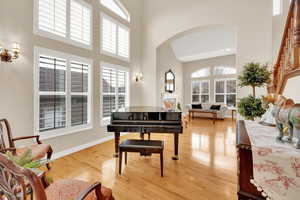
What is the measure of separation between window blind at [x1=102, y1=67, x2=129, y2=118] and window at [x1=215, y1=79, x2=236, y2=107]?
6101mm

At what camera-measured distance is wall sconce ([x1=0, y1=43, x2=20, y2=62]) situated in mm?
2177

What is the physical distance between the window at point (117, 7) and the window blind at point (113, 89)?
1842mm

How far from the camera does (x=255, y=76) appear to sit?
111 inches

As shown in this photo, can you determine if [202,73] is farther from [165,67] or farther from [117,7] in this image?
Result: [117,7]

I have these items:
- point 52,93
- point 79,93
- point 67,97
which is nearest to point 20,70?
point 52,93

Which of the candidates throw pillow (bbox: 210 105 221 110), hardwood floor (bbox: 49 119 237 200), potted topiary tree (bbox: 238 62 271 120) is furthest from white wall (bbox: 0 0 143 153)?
throw pillow (bbox: 210 105 221 110)

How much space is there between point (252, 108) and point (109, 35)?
4.08 metres

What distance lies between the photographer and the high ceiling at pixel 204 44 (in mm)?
6199

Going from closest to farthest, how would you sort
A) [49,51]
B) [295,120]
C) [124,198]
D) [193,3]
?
1. [295,120]
2. [124,198]
3. [49,51]
4. [193,3]

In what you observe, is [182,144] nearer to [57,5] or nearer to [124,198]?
[124,198]

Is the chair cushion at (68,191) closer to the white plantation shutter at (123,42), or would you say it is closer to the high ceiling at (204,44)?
the white plantation shutter at (123,42)

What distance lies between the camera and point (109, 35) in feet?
13.5

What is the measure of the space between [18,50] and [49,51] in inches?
21.0

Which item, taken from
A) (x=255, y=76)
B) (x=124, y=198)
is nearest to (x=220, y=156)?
(x=255, y=76)
